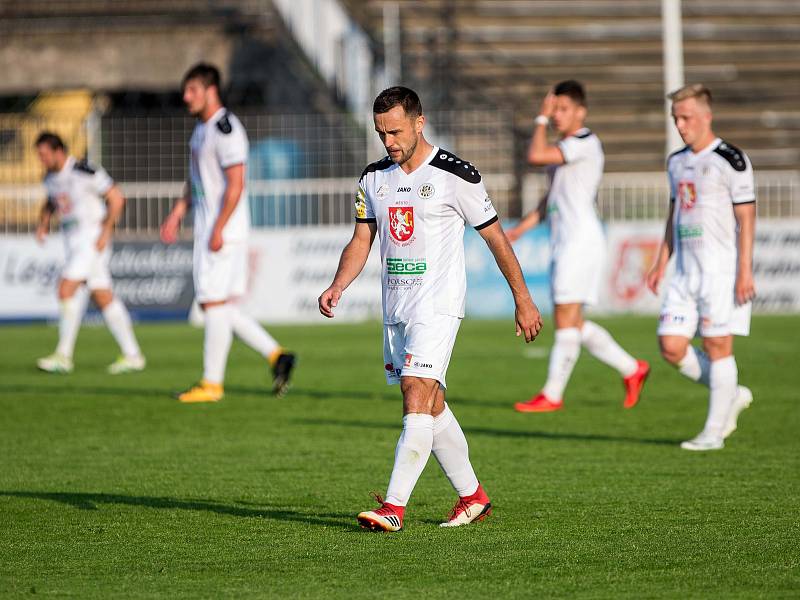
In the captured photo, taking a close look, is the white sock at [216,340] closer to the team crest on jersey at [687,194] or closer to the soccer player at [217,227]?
the soccer player at [217,227]

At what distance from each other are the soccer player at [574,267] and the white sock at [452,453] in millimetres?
4373

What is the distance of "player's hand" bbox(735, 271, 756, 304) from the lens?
27.1 feet

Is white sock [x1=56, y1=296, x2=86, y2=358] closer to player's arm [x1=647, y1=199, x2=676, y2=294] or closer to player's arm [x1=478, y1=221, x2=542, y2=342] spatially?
player's arm [x1=647, y1=199, x2=676, y2=294]

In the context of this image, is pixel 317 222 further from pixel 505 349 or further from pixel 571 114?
pixel 571 114

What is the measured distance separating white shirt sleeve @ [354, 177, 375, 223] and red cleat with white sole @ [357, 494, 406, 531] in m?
1.21

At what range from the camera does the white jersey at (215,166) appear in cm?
1081

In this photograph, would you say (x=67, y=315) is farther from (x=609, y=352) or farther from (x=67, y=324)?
(x=609, y=352)

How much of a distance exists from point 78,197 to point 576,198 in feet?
18.4

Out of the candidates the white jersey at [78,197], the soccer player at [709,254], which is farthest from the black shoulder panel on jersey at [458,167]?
the white jersey at [78,197]

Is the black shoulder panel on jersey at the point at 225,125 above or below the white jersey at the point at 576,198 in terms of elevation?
above

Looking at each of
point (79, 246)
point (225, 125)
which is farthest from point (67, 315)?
point (225, 125)

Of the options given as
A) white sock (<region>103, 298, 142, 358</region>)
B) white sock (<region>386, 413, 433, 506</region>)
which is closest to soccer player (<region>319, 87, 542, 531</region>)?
white sock (<region>386, 413, 433, 506</region>)

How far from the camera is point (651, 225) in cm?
2102

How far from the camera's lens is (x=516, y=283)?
592 centimetres
